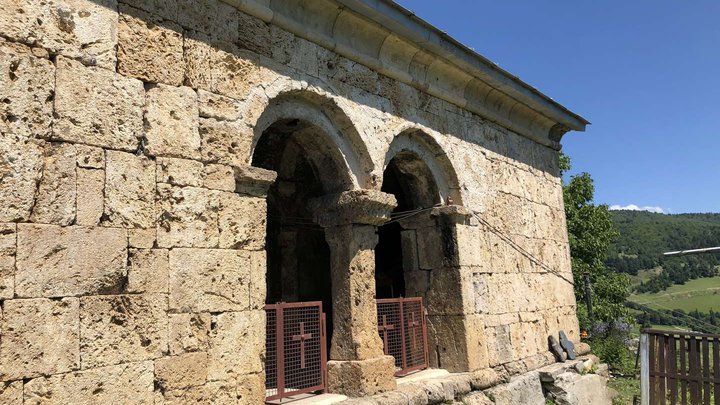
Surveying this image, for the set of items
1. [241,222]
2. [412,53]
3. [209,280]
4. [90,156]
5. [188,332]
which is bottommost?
[188,332]

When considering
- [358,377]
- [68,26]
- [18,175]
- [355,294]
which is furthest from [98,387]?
[355,294]

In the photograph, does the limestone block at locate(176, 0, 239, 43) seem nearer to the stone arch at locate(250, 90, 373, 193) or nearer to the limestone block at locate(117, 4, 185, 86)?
the limestone block at locate(117, 4, 185, 86)

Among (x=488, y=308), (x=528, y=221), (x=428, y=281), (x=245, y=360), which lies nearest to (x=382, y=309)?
(x=428, y=281)

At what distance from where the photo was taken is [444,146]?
6.34 m

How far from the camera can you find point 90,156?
10.6 ft

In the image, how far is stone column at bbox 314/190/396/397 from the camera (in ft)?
15.8

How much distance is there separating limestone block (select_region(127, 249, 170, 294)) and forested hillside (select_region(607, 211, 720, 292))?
234 ft

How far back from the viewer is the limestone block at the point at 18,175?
2873 mm

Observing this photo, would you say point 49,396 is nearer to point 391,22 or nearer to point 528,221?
point 391,22

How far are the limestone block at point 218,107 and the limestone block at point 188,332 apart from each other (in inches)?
56.1

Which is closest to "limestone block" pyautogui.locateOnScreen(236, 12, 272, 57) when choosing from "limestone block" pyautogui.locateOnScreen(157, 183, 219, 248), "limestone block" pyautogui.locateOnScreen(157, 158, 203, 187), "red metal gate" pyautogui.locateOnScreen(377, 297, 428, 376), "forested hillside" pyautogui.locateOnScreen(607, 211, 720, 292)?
"limestone block" pyautogui.locateOnScreen(157, 158, 203, 187)

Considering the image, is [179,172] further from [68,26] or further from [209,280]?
[68,26]

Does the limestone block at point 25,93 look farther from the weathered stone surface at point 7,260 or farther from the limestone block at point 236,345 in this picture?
the limestone block at point 236,345

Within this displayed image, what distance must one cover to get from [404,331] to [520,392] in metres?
1.76
